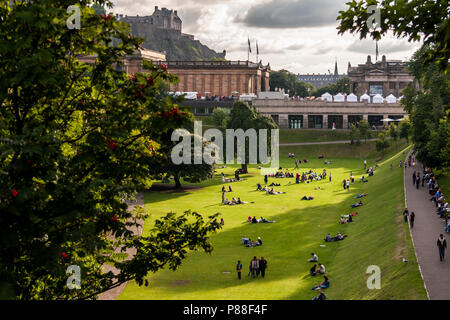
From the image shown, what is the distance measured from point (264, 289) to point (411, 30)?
22.4 metres

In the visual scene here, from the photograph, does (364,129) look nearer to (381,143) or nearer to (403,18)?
(381,143)

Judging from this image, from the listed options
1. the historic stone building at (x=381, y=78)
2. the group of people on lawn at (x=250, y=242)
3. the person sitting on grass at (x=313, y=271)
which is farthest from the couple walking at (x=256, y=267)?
the historic stone building at (x=381, y=78)

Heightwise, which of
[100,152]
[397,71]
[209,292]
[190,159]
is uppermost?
[397,71]

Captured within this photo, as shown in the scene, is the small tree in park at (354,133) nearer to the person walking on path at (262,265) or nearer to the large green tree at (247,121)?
the large green tree at (247,121)

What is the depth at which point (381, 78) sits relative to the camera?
17212 centimetres

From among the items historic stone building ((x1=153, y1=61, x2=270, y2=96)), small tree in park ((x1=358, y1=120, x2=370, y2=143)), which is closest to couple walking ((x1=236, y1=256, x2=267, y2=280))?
small tree in park ((x1=358, y1=120, x2=370, y2=143))

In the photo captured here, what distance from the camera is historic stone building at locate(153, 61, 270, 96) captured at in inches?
7028

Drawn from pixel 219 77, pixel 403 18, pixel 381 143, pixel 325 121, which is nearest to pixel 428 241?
pixel 403 18

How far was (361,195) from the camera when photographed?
62531mm

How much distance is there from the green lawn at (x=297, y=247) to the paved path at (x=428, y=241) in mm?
533

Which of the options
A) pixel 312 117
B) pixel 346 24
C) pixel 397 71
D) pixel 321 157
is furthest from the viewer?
pixel 397 71

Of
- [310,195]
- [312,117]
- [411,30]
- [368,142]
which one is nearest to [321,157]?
[368,142]

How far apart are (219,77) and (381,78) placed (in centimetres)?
5246
